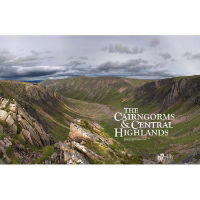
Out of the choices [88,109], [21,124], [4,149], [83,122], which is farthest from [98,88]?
[4,149]

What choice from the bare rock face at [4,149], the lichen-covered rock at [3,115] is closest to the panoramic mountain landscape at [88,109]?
the bare rock face at [4,149]

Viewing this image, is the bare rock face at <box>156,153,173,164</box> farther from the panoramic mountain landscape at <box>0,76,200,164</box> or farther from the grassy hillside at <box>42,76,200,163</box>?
the grassy hillside at <box>42,76,200,163</box>

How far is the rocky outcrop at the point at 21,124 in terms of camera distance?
81.9 ft

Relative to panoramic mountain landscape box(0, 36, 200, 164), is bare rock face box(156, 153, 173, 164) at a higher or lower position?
lower

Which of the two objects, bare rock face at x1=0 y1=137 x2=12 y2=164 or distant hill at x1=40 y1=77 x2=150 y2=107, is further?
distant hill at x1=40 y1=77 x2=150 y2=107

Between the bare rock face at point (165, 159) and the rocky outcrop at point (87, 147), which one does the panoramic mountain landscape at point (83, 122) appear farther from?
the bare rock face at point (165, 159)

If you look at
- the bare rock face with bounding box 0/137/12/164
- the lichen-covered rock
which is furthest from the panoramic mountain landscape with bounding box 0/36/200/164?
the lichen-covered rock

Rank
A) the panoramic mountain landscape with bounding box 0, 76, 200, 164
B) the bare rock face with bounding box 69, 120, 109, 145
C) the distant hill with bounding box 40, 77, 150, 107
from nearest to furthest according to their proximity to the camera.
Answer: the panoramic mountain landscape with bounding box 0, 76, 200, 164, the bare rock face with bounding box 69, 120, 109, 145, the distant hill with bounding box 40, 77, 150, 107

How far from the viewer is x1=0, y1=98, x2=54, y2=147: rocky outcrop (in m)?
25.0

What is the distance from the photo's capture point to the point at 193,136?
84.8ft

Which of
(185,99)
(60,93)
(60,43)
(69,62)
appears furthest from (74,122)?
(185,99)

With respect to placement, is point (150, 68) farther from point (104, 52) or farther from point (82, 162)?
point (82, 162)

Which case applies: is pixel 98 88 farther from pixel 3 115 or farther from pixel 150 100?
pixel 3 115

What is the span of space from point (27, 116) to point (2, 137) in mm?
3184
